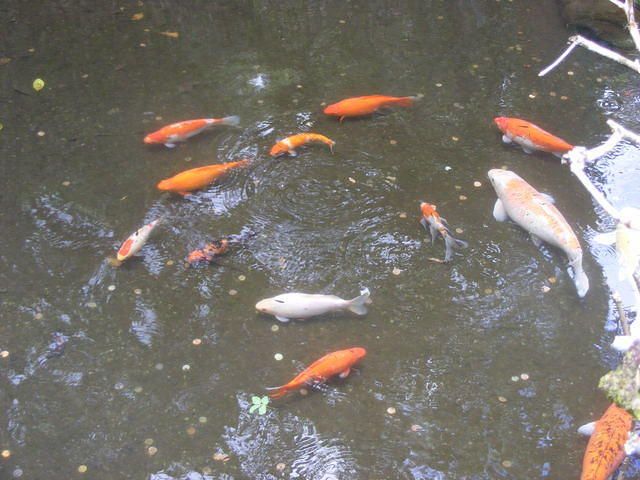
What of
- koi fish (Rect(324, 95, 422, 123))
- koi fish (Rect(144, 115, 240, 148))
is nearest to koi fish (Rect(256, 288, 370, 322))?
koi fish (Rect(144, 115, 240, 148))

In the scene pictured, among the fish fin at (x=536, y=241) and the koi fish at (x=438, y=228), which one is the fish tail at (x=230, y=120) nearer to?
the koi fish at (x=438, y=228)

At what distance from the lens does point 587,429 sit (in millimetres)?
3379

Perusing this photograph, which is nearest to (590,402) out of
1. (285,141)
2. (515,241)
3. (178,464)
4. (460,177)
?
(515,241)

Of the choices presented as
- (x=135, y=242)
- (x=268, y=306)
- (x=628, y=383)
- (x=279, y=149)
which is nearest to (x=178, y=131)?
(x=279, y=149)

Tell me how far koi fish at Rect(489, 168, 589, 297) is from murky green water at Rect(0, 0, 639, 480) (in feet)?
0.47

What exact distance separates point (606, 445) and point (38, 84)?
19.7ft

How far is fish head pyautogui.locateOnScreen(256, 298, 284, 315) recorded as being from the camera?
3.96 m

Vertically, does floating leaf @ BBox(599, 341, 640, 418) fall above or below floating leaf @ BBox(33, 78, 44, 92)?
above

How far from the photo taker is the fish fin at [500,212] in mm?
4664

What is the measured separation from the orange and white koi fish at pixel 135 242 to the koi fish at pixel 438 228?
7.04ft

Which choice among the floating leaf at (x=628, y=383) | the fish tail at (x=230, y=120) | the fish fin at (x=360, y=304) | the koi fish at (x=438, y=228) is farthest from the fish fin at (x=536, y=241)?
the fish tail at (x=230, y=120)

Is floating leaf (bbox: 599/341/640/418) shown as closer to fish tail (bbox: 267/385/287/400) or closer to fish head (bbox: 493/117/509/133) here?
fish tail (bbox: 267/385/287/400)

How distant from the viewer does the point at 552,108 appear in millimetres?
5797

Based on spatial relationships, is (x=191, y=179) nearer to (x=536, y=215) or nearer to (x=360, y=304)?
(x=360, y=304)
